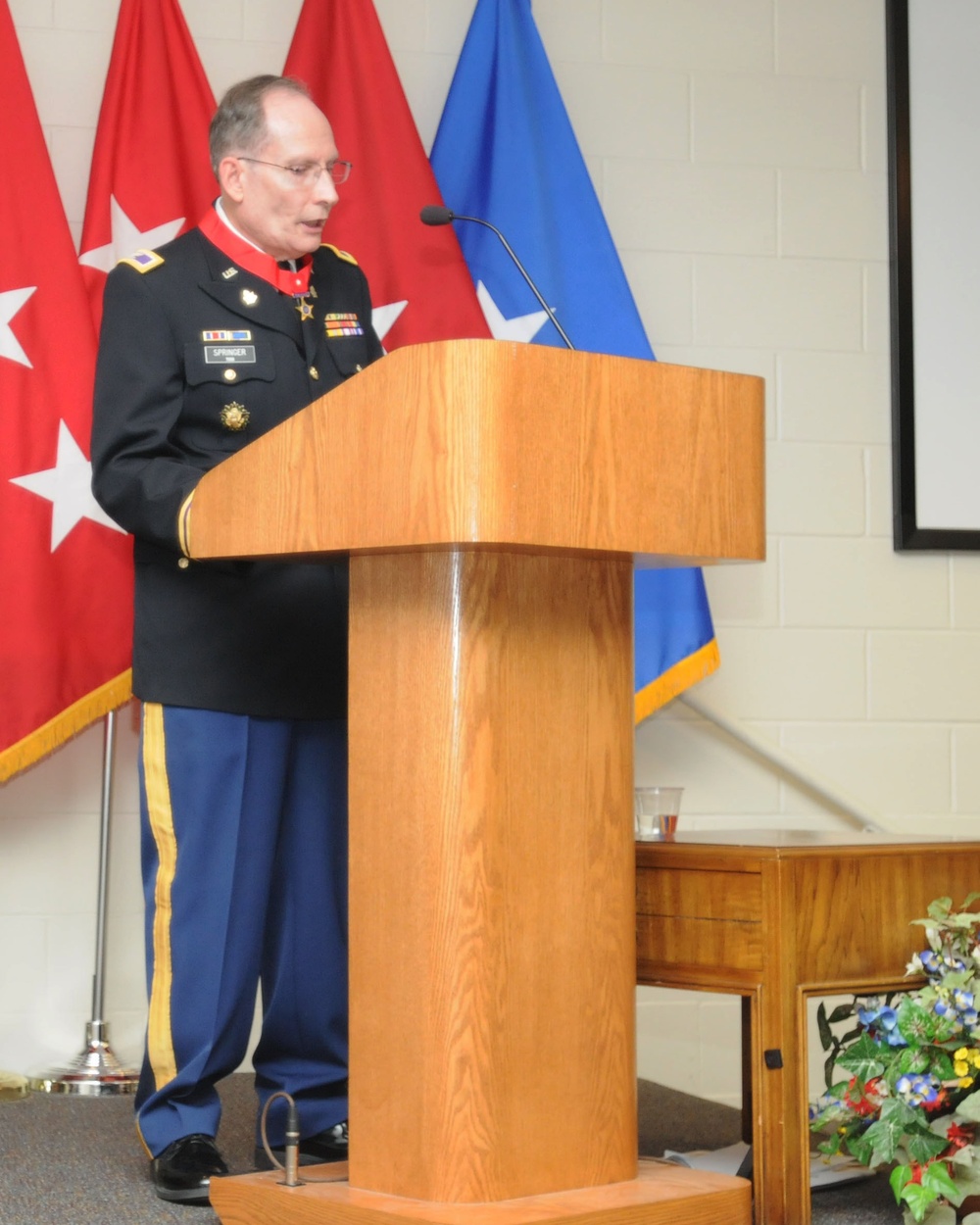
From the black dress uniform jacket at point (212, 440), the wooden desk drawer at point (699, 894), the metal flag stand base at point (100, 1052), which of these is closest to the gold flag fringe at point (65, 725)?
the metal flag stand base at point (100, 1052)

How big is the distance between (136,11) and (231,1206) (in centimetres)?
221

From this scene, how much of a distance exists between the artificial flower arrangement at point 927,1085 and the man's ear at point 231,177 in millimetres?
1236

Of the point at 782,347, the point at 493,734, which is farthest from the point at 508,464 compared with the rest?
the point at 782,347

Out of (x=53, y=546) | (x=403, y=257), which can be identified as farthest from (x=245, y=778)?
(x=403, y=257)

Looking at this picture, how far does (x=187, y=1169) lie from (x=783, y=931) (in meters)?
0.75

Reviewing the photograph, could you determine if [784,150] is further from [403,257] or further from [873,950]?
[873,950]

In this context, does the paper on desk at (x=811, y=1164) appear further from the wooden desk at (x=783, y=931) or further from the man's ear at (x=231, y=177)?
the man's ear at (x=231, y=177)

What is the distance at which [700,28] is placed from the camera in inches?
126

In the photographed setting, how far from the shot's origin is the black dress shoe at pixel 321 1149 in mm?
1923

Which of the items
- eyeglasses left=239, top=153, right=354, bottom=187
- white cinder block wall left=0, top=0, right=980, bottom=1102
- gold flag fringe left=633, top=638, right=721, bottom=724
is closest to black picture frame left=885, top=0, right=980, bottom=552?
white cinder block wall left=0, top=0, right=980, bottom=1102

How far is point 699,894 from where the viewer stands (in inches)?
72.2

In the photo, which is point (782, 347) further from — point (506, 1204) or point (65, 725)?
point (506, 1204)

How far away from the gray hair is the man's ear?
14mm

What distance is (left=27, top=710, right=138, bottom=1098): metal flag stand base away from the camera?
8.86 ft
